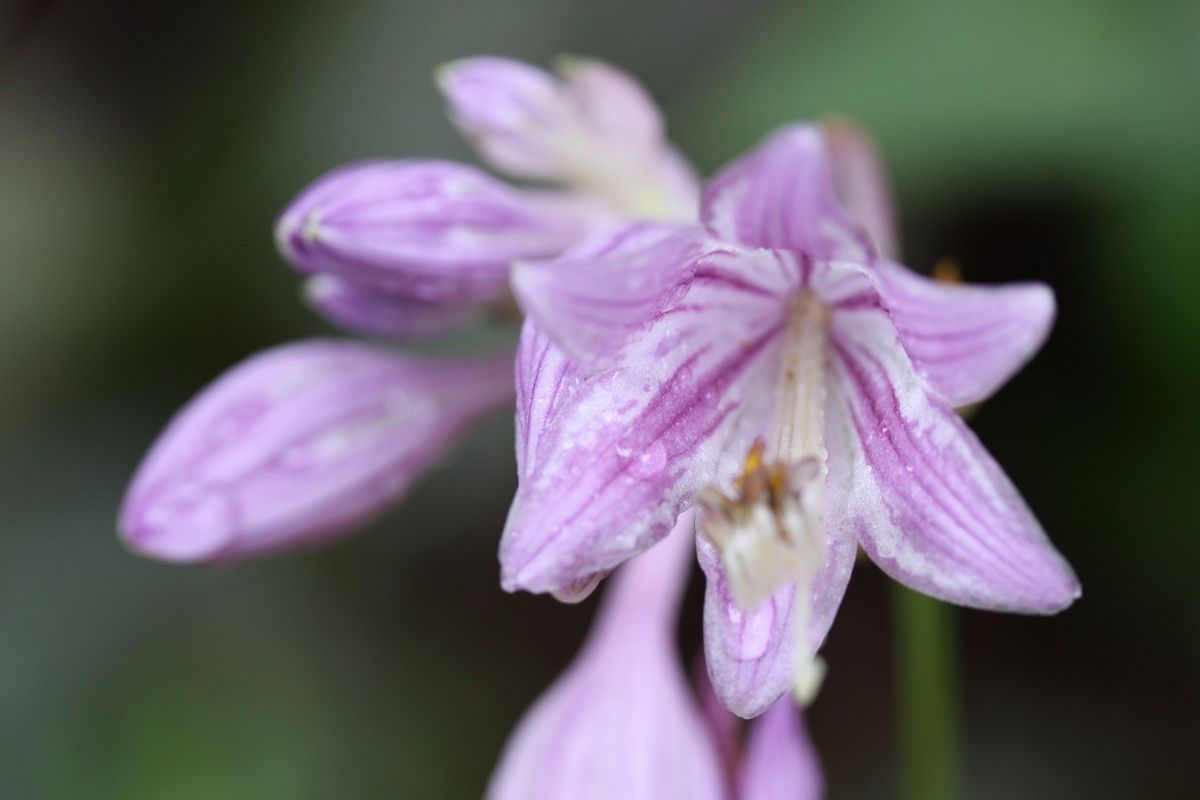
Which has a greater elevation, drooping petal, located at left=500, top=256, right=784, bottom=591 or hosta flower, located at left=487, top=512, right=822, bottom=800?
drooping petal, located at left=500, top=256, right=784, bottom=591

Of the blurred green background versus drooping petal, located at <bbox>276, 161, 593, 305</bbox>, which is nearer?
drooping petal, located at <bbox>276, 161, 593, 305</bbox>

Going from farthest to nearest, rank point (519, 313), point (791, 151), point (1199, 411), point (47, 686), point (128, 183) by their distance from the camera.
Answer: point (128, 183), point (47, 686), point (1199, 411), point (519, 313), point (791, 151)

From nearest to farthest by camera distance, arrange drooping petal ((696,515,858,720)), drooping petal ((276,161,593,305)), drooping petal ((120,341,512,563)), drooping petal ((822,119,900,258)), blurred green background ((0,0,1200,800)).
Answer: drooping petal ((696,515,858,720)) < drooping petal ((276,161,593,305)) < drooping petal ((120,341,512,563)) < drooping petal ((822,119,900,258)) < blurred green background ((0,0,1200,800))

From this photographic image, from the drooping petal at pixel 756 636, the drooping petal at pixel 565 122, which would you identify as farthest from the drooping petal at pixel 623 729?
the drooping petal at pixel 565 122

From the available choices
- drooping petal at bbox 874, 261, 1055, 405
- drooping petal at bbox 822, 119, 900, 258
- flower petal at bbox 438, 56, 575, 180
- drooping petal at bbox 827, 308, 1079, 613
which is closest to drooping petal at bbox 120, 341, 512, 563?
flower petal at bbox 438, 56, 575, 180

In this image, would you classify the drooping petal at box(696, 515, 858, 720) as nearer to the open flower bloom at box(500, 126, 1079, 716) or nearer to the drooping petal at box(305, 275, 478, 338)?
the open flower bloom at box(500, 126, 1079, 716)

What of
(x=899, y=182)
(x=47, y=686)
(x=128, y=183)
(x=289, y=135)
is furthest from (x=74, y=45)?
(x=899, y=182)

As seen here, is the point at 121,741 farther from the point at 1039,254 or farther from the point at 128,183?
the point at 1039,254

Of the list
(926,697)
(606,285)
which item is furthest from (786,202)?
(926,697)
